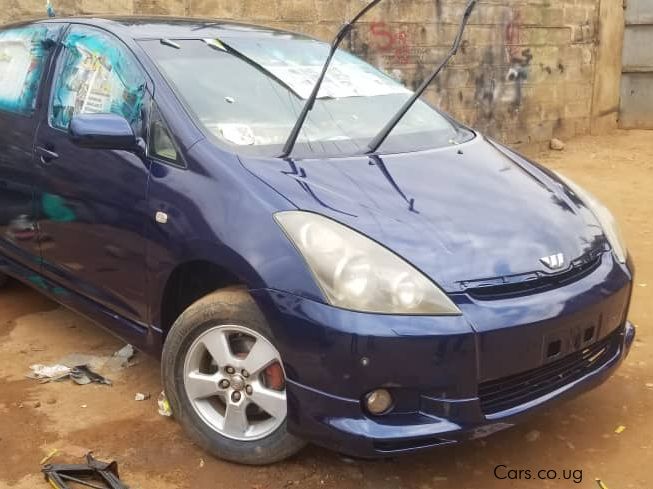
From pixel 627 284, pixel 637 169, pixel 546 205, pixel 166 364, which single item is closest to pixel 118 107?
pixel 166 364

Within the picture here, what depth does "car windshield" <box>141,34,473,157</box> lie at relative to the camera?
328 centimetres

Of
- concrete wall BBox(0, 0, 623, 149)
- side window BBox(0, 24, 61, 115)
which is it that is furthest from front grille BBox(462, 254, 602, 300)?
concrete wall BBox(0, 0, 623, 149)

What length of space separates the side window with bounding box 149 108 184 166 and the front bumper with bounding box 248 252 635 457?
0.76 metres

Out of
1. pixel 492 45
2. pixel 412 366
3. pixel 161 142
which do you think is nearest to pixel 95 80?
pixel 161 142

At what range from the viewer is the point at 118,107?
348cm

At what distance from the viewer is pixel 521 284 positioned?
272 cm

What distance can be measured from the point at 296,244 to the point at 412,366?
554 millimetres

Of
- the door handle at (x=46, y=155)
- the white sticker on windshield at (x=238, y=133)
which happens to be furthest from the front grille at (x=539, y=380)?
the door handle at (x=46, y=155)

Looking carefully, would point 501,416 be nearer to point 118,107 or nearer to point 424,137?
point 424,137

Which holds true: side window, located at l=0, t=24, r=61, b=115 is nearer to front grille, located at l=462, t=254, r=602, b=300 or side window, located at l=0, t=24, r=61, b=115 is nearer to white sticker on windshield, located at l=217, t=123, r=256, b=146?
white sticker on windshield, located at l=217, t=123, r=256, b=146

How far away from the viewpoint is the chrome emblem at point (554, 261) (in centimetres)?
283

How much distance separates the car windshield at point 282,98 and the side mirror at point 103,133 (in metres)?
0.28

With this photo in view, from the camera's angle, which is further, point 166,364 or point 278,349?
point 166,364

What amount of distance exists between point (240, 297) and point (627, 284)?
151 cm
